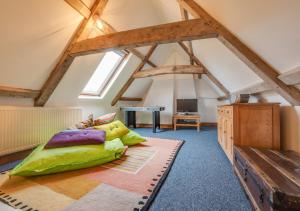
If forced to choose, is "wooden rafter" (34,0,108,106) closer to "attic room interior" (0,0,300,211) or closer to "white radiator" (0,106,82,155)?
"attic room interior" (0,0,300,211)

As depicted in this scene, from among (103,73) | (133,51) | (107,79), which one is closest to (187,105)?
(133,51)

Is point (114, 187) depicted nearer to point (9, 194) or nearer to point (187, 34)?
point (9, 194)

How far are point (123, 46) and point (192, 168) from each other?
6.79 feet

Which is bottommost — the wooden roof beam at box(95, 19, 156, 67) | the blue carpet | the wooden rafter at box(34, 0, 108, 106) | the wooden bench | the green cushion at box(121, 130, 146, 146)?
the blue carpet

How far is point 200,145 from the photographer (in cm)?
327

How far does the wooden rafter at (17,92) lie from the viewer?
2.44 metres

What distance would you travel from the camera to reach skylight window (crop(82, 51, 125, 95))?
419cm

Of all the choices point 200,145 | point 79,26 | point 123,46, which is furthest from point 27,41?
point 200,145

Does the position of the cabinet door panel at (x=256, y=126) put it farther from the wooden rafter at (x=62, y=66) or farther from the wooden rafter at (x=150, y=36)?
the wooden rafter at (x=62, y=66)

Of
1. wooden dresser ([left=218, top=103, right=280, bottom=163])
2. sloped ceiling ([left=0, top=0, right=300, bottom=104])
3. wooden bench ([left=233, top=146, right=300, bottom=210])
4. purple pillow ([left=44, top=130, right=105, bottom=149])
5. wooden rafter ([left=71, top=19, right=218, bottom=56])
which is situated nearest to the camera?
wooden bench ([left=233, top=146, right=300, bottom=210])

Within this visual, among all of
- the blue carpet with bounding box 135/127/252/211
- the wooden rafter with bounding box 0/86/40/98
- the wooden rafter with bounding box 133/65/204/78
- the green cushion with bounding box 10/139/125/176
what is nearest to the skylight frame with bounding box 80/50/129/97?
the wooden rafter with bounding box 133/65/204/78

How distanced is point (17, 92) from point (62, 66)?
824 millimetres

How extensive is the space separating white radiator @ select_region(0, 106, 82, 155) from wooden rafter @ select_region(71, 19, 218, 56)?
1303mm

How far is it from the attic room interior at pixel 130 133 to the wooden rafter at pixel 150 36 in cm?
2
